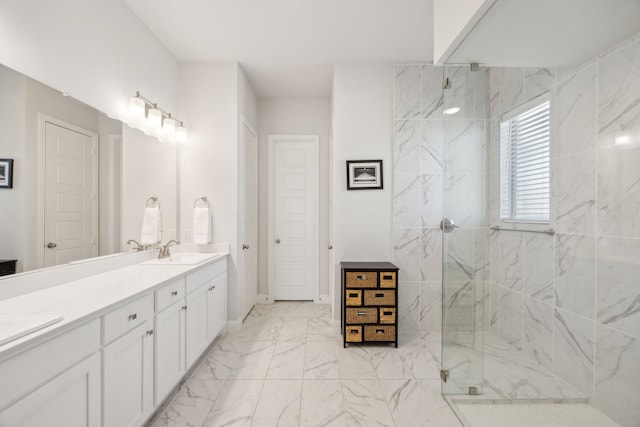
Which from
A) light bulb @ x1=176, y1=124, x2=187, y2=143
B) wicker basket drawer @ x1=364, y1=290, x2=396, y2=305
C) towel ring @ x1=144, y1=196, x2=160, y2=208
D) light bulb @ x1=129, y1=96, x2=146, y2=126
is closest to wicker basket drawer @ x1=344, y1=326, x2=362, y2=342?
wicker basket drawer @ x1=364, y1=290, x2=396, y2=305

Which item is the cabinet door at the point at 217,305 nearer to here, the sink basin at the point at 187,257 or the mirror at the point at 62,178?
the sink basin at the point at 187,257

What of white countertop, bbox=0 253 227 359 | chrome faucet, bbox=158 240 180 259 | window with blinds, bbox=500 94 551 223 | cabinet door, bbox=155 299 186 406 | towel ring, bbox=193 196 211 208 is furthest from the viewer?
towel ring, bbox=193 196 211 208

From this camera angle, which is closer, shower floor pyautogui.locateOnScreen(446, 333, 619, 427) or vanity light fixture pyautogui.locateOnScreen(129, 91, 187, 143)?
shower floor pyautogui.locateOnScreen(446, 333, 619, 427)

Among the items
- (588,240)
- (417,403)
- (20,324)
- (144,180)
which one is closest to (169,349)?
(20,324)

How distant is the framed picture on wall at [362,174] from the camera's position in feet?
9.72

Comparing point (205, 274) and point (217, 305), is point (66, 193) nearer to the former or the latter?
point (205, 274)

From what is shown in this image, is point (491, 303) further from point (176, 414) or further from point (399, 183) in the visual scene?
point (176, 414)

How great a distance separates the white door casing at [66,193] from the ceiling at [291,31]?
126cm

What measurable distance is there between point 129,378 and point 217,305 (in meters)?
1.23

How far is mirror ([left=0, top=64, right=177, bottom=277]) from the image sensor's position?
54.1 inches

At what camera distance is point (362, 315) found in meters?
2.66

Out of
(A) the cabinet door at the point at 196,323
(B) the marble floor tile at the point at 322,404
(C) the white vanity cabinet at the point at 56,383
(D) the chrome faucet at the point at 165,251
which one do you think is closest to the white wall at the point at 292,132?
(D) the chrome faucet at the point at 165,251

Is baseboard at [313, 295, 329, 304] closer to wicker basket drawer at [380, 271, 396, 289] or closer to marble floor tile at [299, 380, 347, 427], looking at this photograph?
wicker basket drawer at [380, 271, 396, 289]

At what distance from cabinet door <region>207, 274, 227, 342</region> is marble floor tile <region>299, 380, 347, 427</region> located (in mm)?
963
